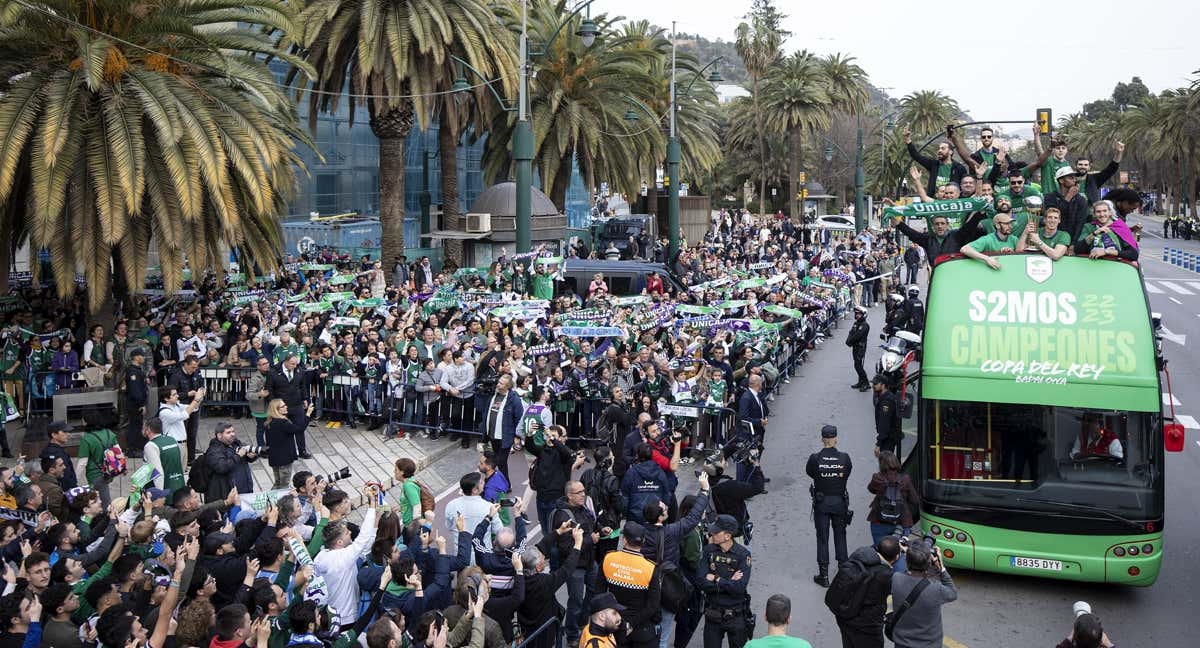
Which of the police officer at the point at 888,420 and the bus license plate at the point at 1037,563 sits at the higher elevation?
the police officer at the point at 888,420

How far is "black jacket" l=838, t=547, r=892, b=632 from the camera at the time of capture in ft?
26.5

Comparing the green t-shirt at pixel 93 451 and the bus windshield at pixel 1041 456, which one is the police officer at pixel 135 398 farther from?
the bus windshield at pixel 1041 456

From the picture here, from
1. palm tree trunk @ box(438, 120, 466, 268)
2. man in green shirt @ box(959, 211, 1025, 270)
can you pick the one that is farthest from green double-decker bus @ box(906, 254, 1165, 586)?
palm tree trunk @ box(438, 120, 466, 268)

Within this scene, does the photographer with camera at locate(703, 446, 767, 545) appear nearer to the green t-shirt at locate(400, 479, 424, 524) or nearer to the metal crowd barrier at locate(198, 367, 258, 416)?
the green t-shirt at locate(400, 479, 424, 524)

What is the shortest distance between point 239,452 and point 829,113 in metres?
56.1

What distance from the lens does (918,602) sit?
784 cm

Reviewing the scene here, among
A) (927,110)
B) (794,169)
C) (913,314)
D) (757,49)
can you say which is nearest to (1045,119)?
(913,314)

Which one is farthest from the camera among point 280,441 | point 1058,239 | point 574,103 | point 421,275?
point 574,103

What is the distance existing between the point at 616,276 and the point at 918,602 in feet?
57.6

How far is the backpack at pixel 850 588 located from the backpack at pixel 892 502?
2.23 metres

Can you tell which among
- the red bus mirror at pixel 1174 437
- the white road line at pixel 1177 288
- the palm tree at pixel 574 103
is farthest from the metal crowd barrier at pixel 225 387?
the white road line at pixel 1177 288

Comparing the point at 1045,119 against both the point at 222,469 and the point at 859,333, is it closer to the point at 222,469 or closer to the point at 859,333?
the point at 859,333

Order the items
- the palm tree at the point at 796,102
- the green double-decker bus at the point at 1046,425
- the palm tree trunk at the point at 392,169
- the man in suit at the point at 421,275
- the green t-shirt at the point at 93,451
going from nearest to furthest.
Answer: the green double-decker bus at the point at 1046,425, the green t-shirt at the point at 93,451, the palm tree trunk at the point at 392,169, the man in suit at the point at 421,275, the palm tree at the point at 796,102

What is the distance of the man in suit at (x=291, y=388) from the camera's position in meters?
13.9
